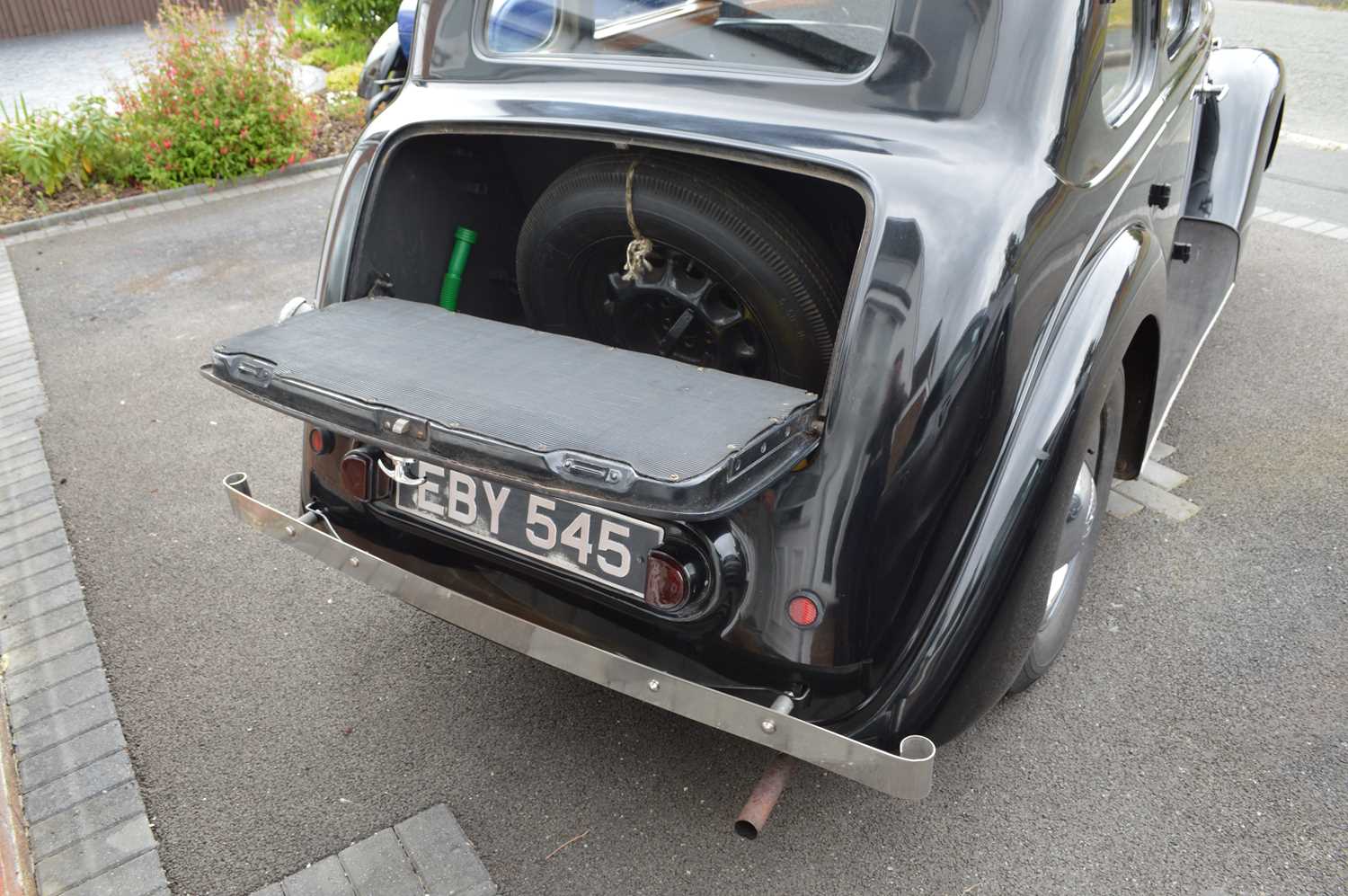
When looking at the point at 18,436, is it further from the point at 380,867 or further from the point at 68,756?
the point at 380,867

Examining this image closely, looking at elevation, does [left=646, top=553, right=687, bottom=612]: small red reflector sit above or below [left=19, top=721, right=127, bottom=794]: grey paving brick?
Result: above

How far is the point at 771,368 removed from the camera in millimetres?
2160

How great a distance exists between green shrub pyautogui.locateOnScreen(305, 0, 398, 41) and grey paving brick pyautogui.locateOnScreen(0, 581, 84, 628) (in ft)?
25.5

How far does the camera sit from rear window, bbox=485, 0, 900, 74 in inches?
83.6

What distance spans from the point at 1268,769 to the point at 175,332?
4.78 m

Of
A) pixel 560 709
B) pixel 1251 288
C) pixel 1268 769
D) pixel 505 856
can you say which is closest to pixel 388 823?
pixel 505 856

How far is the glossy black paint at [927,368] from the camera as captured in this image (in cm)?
175

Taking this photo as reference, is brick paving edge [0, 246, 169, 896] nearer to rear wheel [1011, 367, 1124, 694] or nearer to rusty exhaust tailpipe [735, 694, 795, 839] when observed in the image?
rusty exhaust tailpipe [735, 694, 795, 839]

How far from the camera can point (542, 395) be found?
1775 millimetres

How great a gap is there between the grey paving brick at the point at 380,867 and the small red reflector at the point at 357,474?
77 cm

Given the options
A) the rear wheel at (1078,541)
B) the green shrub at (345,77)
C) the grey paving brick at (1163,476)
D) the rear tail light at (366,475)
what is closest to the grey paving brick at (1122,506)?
the grey paving brick at (1163,476)

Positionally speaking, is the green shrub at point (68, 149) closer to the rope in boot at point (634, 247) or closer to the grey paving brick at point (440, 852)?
the rope in boot at point (634, 247)

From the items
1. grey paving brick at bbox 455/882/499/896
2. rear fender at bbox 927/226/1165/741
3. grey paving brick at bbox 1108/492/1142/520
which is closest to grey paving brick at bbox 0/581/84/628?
grey paving brick at bbox 455/882/499/896

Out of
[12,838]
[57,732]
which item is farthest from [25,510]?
[12,838]
